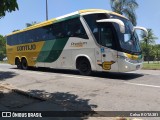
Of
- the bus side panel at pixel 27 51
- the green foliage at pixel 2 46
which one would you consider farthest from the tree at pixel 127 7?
the green foliage at pixel 2 46

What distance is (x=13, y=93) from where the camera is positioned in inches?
368

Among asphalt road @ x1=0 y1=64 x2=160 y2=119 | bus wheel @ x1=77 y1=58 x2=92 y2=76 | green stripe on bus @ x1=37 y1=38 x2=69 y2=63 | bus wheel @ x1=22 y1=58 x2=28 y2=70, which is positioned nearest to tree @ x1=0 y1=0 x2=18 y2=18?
asphalt road @ x1=0 y1=64 x2=160 y2=119

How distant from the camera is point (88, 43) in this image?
46.3 ft

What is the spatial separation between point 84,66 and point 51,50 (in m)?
3.48

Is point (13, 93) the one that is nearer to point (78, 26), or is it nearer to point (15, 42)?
point (78, 26)

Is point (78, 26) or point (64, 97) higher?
point (78, 26)

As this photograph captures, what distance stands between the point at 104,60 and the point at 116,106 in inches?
237

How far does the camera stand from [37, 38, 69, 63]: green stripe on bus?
16314 millimetres

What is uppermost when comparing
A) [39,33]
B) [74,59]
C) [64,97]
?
[39,33]

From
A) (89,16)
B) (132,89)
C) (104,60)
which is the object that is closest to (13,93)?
(132,89)

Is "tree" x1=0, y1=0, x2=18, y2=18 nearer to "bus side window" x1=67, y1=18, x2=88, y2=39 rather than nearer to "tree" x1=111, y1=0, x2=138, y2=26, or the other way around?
"bus side window" x1=67, y1=18, x2=88, y2=39

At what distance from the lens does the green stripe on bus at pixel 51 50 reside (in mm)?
16314

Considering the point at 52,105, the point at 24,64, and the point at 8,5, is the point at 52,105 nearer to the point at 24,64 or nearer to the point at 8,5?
the point at 8,5

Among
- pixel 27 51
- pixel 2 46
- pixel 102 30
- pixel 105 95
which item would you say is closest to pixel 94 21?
pixel 102 30
